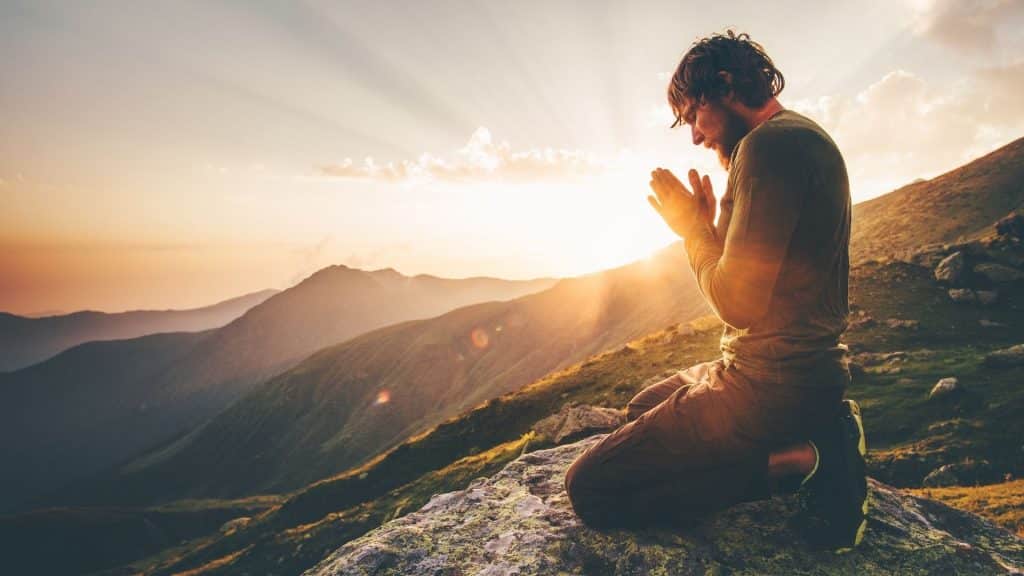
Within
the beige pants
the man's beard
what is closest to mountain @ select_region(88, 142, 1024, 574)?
the beige pants

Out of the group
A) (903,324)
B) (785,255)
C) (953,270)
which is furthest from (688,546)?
(953,270)

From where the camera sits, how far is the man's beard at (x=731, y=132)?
3.90 m

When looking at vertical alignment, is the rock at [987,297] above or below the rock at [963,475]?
above

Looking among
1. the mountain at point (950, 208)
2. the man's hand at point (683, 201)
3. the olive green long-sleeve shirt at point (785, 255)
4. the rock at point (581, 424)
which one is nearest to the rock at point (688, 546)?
the olive green long-sleeve shirt at point (785, 255)

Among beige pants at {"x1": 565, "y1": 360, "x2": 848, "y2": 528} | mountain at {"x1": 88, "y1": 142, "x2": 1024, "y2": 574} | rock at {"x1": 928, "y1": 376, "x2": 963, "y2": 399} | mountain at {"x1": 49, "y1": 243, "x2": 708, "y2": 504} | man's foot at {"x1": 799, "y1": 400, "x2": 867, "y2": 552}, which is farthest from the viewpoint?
mountain at {"x1": 49, "y1": 243, "x2": 708, "y2": 504}

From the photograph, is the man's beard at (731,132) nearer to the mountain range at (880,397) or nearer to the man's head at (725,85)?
the man's head at (725,85)

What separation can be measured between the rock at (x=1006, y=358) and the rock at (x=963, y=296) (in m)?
9.20

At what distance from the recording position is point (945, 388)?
21328 mm

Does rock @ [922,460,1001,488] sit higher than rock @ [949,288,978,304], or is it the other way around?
rock @ [949,288,978,304]

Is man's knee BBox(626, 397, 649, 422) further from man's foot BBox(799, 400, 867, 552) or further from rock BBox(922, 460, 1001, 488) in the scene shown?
rock BBox(922, 460, 1001, 488)

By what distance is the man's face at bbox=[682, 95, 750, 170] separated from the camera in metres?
3.91

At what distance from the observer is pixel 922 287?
1313 inches

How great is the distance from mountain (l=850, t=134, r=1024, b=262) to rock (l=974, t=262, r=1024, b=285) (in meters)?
45.2

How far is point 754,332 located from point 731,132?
175 centimetres
